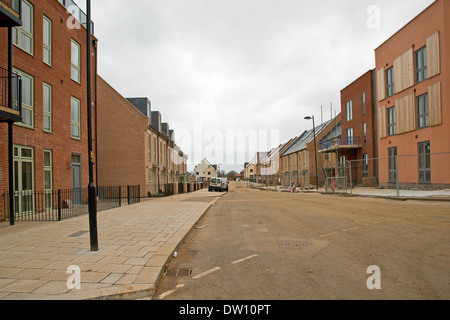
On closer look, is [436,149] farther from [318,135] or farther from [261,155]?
[261,155]

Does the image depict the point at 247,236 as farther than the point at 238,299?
Yes

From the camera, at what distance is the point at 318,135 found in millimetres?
42156

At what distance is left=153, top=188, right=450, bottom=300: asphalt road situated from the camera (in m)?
3.73

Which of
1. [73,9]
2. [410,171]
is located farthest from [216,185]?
[73,9]

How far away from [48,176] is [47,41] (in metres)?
6.01

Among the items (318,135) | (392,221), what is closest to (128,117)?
(392,221)

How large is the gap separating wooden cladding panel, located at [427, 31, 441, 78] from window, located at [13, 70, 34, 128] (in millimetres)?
22728

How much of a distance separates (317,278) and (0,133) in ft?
36.4

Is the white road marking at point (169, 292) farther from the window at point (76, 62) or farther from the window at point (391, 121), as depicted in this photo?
the window at point (391, 121)

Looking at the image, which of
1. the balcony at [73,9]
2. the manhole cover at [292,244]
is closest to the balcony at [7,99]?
the balcony at [73,9]

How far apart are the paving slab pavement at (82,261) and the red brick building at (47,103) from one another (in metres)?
3.89

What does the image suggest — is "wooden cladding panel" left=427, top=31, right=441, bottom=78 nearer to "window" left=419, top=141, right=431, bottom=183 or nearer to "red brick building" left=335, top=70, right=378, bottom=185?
"window" left=419, top=141, right=431, bottom=183

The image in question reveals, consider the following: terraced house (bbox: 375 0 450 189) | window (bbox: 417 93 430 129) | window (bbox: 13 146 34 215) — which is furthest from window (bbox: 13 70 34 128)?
window (bbox: 417 93 430 129)

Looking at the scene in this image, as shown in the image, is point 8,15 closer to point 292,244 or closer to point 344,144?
point 292,244
